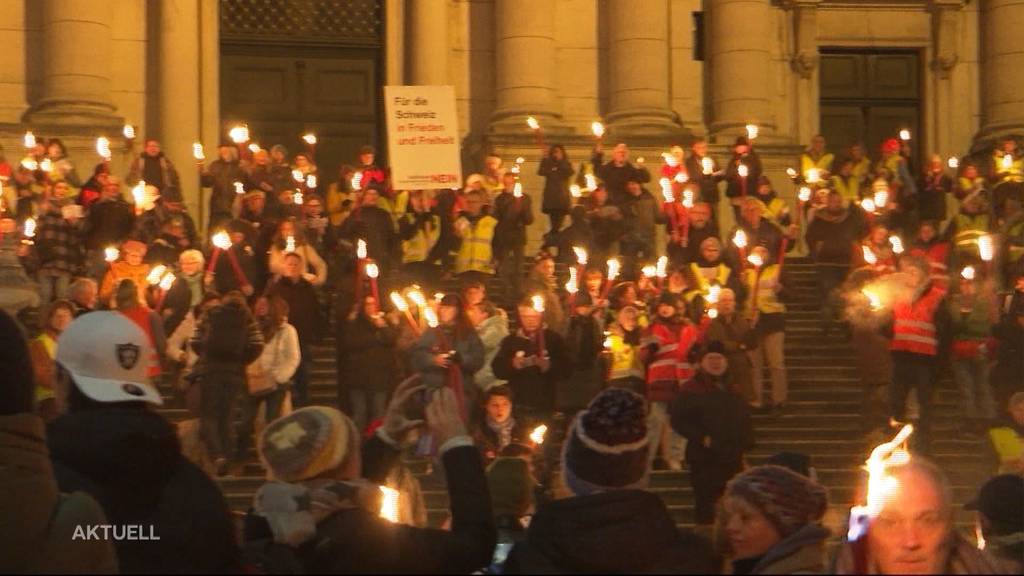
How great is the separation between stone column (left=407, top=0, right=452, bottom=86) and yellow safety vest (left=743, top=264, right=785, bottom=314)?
869 cm

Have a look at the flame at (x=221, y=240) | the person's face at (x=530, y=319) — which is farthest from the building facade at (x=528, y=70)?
the person's face at (x=530, y=319)

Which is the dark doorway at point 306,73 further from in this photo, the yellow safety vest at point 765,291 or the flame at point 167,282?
the flame at point 167,282

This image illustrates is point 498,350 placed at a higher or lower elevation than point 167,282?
lower

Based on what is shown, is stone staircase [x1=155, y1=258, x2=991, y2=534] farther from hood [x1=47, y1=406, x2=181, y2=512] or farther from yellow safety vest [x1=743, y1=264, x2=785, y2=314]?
hood [x1=47, y1=406, x2=181, y2=512]

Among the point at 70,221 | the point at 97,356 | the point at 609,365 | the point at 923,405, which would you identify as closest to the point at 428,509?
the point at 609,365

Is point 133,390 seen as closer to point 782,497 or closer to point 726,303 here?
point 782,497

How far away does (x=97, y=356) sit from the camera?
6.15 m

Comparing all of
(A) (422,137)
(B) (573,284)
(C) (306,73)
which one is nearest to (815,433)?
(B) (573,284)

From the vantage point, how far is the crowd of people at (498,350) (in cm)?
602

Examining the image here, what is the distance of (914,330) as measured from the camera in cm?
1922

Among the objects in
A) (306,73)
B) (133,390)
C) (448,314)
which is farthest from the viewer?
(306,73)

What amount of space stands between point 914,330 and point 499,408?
14.2 feet

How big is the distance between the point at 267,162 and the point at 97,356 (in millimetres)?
18393

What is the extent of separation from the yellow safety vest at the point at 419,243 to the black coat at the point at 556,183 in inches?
84.1
